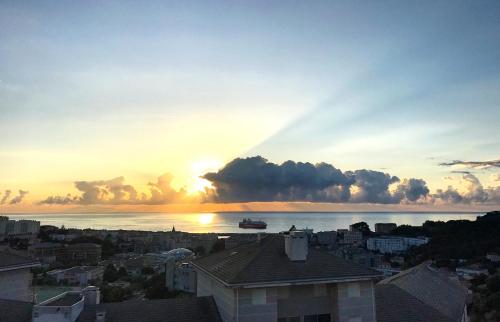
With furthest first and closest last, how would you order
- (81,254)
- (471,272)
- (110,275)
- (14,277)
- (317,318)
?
(81,254) → (110,275) → (471,272) → (14,277) → (317,318)

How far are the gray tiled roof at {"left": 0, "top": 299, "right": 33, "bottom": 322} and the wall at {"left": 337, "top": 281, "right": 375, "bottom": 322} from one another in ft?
38.8

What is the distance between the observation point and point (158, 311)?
1505 cm

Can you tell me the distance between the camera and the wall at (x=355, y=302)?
15.5 meters

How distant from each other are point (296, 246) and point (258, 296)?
2.86m

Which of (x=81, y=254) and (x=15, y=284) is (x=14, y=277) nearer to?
(x=15, y=284)

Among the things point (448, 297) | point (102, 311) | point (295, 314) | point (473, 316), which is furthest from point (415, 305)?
point (473, 316)

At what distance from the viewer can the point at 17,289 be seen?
18.0 metres

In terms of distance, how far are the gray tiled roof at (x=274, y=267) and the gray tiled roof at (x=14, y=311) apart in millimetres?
7097

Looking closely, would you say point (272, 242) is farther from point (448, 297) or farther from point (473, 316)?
point (473, 316)

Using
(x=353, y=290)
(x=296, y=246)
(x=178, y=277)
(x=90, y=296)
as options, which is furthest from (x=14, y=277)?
(x=178, y=277)

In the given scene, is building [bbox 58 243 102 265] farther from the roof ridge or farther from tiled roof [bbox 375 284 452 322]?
tiled roof [bbox 375 284 452 322]

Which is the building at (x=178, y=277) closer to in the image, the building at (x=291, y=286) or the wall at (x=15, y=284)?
the wall at (x=15, y=284)

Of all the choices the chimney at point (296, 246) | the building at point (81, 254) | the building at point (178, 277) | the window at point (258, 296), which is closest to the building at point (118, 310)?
the window at point (258, 296)

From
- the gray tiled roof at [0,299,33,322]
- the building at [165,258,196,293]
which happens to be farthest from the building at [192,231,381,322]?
the building at [165,258,196,293]
